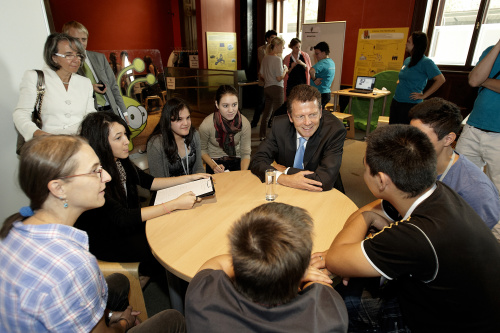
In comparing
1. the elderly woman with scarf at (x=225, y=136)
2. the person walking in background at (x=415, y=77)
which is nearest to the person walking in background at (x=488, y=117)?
the person walking in background at (x=415, y=77)

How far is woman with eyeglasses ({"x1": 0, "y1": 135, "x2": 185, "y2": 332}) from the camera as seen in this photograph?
32.8 inches

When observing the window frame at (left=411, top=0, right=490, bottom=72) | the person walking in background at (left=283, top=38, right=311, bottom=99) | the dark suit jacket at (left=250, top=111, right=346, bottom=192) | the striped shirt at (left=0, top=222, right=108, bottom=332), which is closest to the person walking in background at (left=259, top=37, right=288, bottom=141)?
the person walking in background at (left=283, top=38, right=311, bottom=99)

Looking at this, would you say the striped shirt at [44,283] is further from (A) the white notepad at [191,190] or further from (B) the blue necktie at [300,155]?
(B) the blue necktie at [300,155]

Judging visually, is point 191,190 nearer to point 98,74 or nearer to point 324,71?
point 98,74

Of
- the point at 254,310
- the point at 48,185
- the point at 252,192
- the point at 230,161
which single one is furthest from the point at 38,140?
the point at 230,161

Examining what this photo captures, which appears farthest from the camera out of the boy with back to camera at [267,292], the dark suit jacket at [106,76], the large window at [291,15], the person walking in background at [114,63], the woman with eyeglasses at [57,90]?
the large window at [291,15]

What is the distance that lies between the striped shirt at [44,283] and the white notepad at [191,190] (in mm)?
776

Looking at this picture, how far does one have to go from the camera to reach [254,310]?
0.69 m

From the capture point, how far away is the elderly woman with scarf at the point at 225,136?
264 centimetres

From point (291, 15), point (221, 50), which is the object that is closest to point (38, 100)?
point (221, 50)

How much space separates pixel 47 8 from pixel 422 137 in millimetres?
3039

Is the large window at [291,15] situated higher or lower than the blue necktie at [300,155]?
higher

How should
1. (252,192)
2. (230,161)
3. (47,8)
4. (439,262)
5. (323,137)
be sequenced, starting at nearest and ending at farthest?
(439,262) < (252,192) < (323,137) < (47,8) < (230,161)

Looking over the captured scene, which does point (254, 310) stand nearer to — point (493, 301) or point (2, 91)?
point (493, 301)
